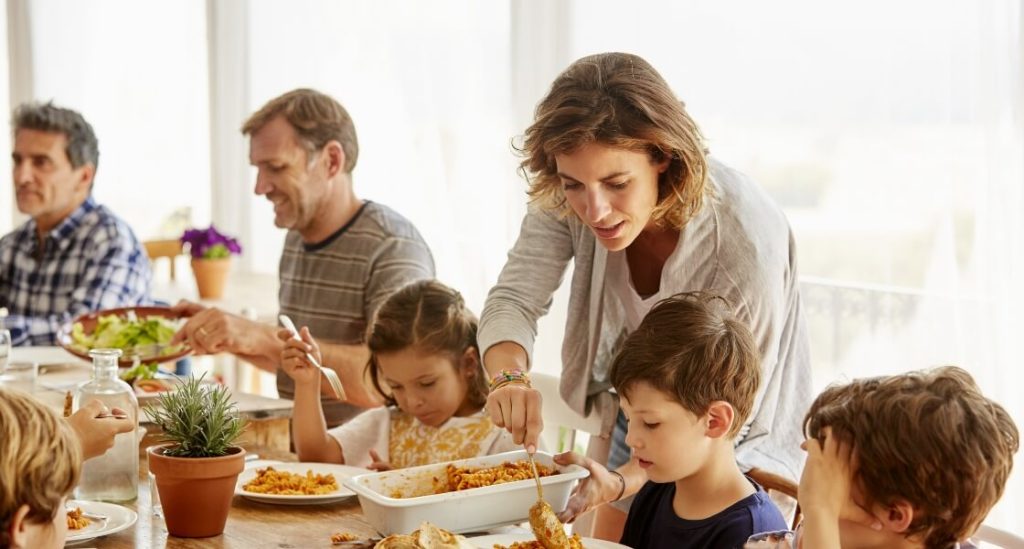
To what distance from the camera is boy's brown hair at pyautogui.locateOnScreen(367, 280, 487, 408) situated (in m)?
2.40

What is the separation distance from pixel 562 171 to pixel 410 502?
619mm

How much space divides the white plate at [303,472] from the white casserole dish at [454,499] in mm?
176

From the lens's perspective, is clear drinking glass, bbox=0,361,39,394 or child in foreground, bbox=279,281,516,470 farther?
clear drinking glass, bbox=0,361,39,394

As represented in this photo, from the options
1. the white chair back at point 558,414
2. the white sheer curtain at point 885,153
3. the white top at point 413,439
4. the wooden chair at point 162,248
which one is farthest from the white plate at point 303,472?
the wooden chair at point 162,248

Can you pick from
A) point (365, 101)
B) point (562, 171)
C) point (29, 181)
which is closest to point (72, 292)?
point (29, 181)

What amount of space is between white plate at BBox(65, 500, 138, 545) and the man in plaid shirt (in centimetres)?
201

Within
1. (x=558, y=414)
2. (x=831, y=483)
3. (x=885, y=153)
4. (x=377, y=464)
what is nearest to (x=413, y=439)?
(x=377, y=464)

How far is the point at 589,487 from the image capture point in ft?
6.17

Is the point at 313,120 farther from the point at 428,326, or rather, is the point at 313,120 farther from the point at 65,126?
the point at 65,126

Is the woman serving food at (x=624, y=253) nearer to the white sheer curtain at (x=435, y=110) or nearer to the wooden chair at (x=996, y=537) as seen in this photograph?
the wooden chair at (x=996, y=537)

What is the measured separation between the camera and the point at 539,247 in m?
2.33

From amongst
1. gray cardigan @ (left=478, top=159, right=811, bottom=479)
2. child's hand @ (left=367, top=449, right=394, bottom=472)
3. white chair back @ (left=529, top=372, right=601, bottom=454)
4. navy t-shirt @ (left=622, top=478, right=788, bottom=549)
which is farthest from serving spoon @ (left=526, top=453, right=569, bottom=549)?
white chair back @ (left=529, top=372, right=601, bottom=454)

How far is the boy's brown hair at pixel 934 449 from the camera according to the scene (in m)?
1.46

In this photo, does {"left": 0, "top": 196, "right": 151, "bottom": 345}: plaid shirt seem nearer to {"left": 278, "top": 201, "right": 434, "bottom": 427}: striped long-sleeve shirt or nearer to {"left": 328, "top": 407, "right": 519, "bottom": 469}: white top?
{"left": 278, "top": 201, "right": 434, "bottom": 427}: striped long-sleeve shirt
